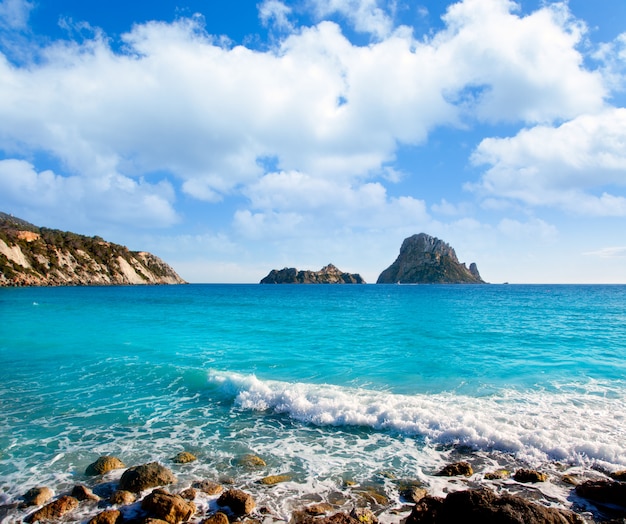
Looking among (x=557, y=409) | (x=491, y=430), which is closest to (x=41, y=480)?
(x=491, y=430)

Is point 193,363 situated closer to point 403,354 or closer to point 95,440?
point 95,440

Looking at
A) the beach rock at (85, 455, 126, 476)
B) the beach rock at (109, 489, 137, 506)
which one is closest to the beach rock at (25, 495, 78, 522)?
the beach rock at (109, 489, 137, 506)

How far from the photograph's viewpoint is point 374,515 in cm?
757

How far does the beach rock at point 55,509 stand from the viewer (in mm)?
7539

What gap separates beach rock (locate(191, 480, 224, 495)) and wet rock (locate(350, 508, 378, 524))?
318cm

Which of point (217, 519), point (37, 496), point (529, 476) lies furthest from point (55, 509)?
point (529, 476)

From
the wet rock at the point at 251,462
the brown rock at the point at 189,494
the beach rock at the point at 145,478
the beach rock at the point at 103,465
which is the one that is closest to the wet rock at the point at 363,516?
the wet rock at the point at 251,462

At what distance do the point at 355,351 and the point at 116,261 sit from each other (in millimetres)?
176024

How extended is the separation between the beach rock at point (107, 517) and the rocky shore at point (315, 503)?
0.02 metres

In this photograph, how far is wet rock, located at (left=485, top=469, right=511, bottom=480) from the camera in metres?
9.18

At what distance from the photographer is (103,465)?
9547 millimetres

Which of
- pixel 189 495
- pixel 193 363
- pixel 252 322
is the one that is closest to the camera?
pixel 189 495

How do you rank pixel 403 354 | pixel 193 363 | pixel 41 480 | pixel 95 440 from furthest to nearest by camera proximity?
pixel 403 354
pixel 193 363
pixel 95 440
pixel 41 480

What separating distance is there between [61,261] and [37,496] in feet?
549
